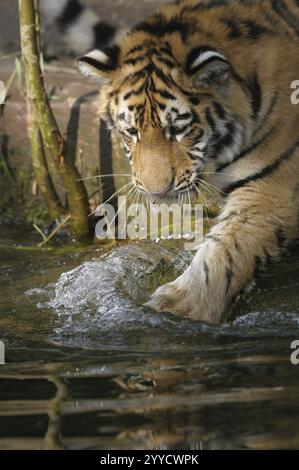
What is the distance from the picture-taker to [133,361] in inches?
159

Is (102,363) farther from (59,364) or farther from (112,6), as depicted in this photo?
(112,6)

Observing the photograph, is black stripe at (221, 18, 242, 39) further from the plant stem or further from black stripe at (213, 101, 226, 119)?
the plant stem

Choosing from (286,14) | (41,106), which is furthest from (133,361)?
(41,106)

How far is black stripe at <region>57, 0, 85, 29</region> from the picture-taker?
812cm

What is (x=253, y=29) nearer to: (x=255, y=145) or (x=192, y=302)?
(x=255, y=145)

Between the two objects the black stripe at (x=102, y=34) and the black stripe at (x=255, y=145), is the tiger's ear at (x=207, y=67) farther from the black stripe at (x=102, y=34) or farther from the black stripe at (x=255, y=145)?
the black stripe at (x=102, y=34)

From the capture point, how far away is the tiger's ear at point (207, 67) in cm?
468

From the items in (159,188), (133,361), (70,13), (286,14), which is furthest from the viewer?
(70,13)

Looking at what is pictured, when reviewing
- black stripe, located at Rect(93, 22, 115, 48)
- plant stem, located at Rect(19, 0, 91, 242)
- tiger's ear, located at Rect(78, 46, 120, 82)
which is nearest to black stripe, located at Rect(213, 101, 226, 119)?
tiger's ear, located at Rect(78, 46, 120, 82)

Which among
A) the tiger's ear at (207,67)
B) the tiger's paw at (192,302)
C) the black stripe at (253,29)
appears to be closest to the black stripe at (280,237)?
the tiger's paw at (192,302)

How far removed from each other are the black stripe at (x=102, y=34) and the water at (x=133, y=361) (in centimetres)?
267

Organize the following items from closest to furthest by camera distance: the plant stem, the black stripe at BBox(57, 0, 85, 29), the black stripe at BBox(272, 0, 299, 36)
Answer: the black stripe at BBox(272, 0, 299, 36)
the plant stem
the black stripe at BBox(57, 0, 85, 29)

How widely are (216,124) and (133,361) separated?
1.36m

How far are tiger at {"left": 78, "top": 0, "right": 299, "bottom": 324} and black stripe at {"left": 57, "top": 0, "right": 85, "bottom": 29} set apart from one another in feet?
9.80
